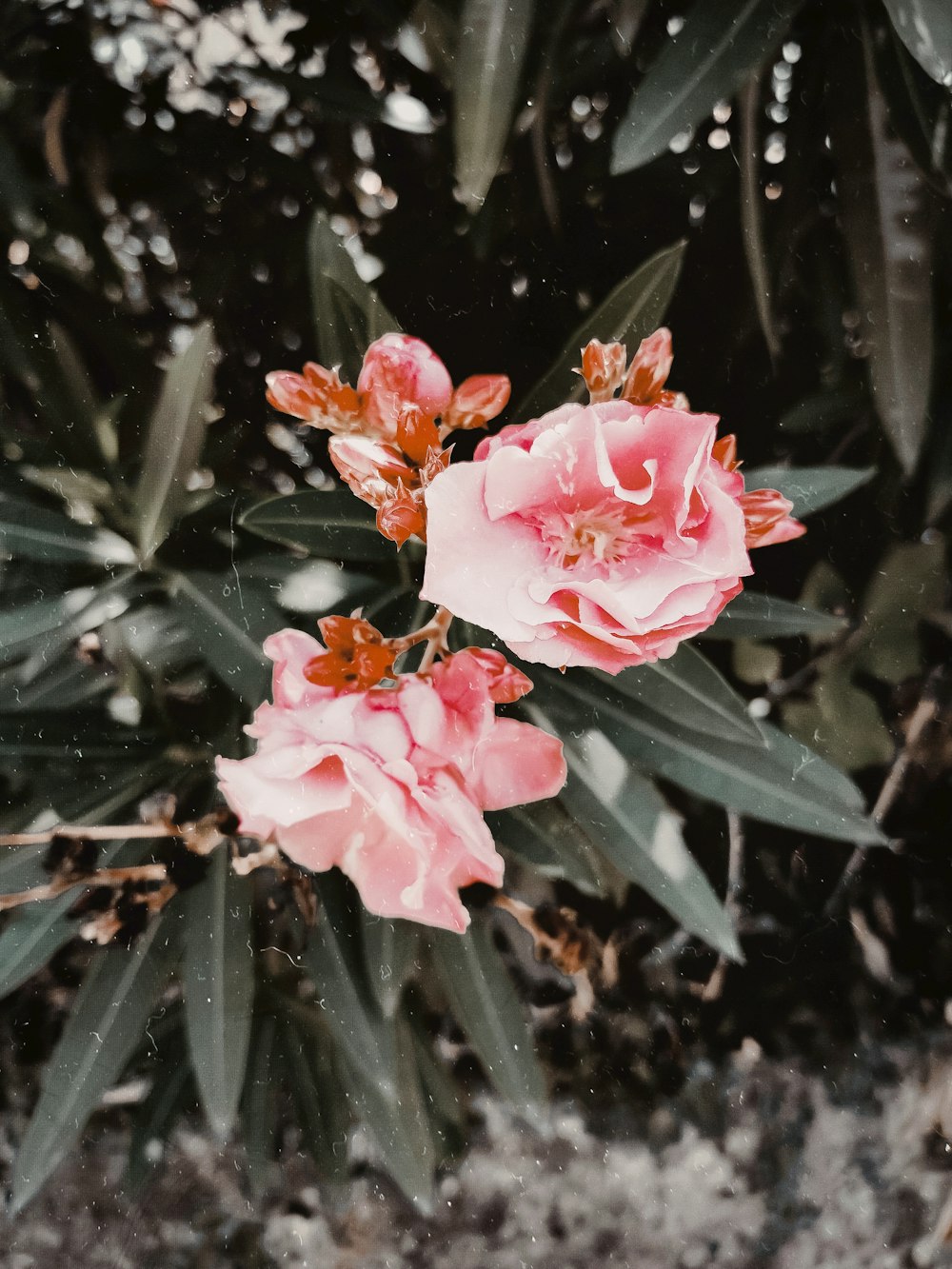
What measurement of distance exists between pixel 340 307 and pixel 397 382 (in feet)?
0.20

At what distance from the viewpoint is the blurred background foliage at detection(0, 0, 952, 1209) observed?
0.48 metres

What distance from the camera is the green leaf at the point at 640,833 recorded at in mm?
512

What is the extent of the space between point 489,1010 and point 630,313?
1.43 feet

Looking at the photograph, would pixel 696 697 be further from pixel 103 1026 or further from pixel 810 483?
pixel 103 1026

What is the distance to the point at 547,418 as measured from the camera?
459 millimetres

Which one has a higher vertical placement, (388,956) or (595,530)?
(595,530)

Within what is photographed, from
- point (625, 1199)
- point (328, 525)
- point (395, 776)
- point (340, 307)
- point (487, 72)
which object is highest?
point (487, 72)

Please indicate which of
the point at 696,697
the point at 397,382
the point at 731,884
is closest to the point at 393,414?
the point at 397,382

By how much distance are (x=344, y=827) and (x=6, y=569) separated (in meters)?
0.27

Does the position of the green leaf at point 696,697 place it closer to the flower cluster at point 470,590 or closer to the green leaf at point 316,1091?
the flower cluster at point 470,590

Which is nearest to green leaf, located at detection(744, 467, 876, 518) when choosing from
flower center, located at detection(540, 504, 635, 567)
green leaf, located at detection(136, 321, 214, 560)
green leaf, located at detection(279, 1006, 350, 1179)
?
flower center, located at detection(540, 504, 635, 567)

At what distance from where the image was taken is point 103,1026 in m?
0.52

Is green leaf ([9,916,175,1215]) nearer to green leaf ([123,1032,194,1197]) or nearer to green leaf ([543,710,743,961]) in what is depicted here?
green leaf ([123,1032,194,1197])

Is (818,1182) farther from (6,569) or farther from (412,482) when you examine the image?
(6,569)
